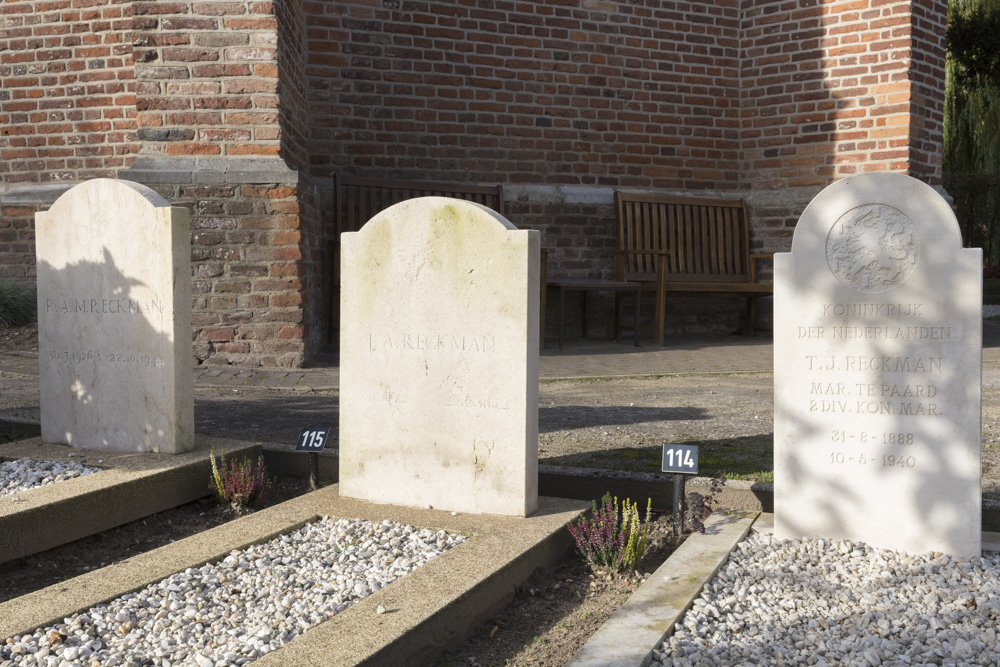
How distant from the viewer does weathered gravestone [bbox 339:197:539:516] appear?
10.9ft

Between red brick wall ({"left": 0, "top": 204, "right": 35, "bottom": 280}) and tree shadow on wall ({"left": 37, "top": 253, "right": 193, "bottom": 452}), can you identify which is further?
red brick wall ({"left": 0, "top": 204, "right": 35, "bottom": 280})

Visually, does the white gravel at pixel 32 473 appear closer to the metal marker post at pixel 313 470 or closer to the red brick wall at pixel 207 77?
the metal marker post at pixel 313 470

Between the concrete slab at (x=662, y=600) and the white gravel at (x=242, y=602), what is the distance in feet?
2.37

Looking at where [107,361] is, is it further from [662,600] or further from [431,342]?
[662,600]

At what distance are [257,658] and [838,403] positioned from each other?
1926 mm

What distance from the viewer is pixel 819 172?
31.2ft

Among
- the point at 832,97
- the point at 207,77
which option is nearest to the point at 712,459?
the point at 207,77

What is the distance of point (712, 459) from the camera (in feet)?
13.3

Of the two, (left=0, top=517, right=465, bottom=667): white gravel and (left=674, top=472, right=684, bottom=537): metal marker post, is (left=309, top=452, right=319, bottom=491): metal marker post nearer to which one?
(left=0, top=517, right=465, bottom=667): white gravel

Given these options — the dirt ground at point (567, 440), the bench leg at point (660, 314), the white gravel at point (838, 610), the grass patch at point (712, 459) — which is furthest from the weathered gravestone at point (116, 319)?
the bench leg at point (660, 314)

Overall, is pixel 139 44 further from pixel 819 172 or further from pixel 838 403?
pixel 819 172

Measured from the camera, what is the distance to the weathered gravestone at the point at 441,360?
A: 3.33 metres

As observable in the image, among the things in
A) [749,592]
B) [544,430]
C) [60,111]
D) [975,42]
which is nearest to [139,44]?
[60,111]

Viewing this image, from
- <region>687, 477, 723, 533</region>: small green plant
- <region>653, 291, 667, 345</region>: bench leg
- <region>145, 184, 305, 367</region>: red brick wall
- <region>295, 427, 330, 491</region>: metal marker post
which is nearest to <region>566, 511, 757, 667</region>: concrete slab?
<region>687, 477, 723, 533</region>: small green plant
